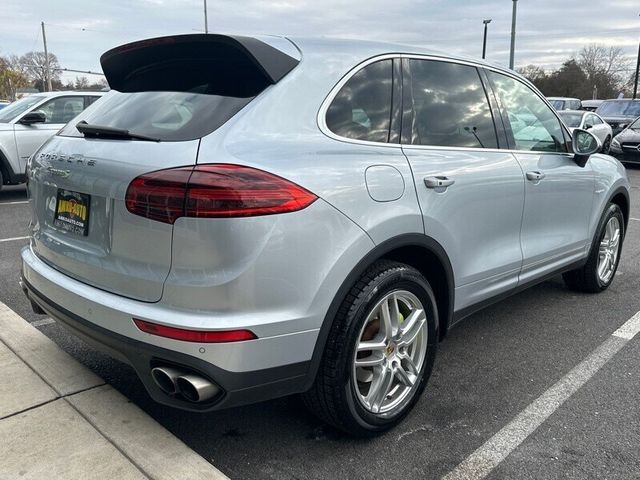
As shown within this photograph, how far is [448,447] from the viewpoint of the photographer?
266cm

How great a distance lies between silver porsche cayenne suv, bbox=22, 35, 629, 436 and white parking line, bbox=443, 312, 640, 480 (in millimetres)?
405

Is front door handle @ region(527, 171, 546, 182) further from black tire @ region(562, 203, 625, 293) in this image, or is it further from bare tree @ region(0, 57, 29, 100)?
bare tree @ region(0, 57, 29, 100)

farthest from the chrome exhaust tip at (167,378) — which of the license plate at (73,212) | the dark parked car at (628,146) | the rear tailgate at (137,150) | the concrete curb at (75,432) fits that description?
the dark parked car at (628,146)

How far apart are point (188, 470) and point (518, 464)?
4.59ft

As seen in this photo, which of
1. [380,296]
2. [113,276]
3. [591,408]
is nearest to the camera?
[113,276]

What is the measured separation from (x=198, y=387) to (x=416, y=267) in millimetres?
1269

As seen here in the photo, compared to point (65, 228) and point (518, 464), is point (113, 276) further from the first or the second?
point (518, 464)

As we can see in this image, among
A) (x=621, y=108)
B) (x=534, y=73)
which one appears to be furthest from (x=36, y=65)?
(x=621, y=108)

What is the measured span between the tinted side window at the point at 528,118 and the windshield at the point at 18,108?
821cm

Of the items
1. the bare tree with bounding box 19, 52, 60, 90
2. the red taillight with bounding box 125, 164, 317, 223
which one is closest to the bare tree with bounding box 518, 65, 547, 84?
the bare tree with bounding box 19, 52, 60, 90

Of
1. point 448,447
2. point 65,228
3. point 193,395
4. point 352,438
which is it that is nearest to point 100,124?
point 65,228

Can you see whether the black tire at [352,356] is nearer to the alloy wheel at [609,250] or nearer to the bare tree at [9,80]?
the alloy wheel at [609,250]

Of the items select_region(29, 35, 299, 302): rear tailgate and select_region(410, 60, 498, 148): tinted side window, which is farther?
select_region(410, 60, 498, 148): tinted side window

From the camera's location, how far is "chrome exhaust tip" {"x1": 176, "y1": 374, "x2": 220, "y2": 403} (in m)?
2.13
